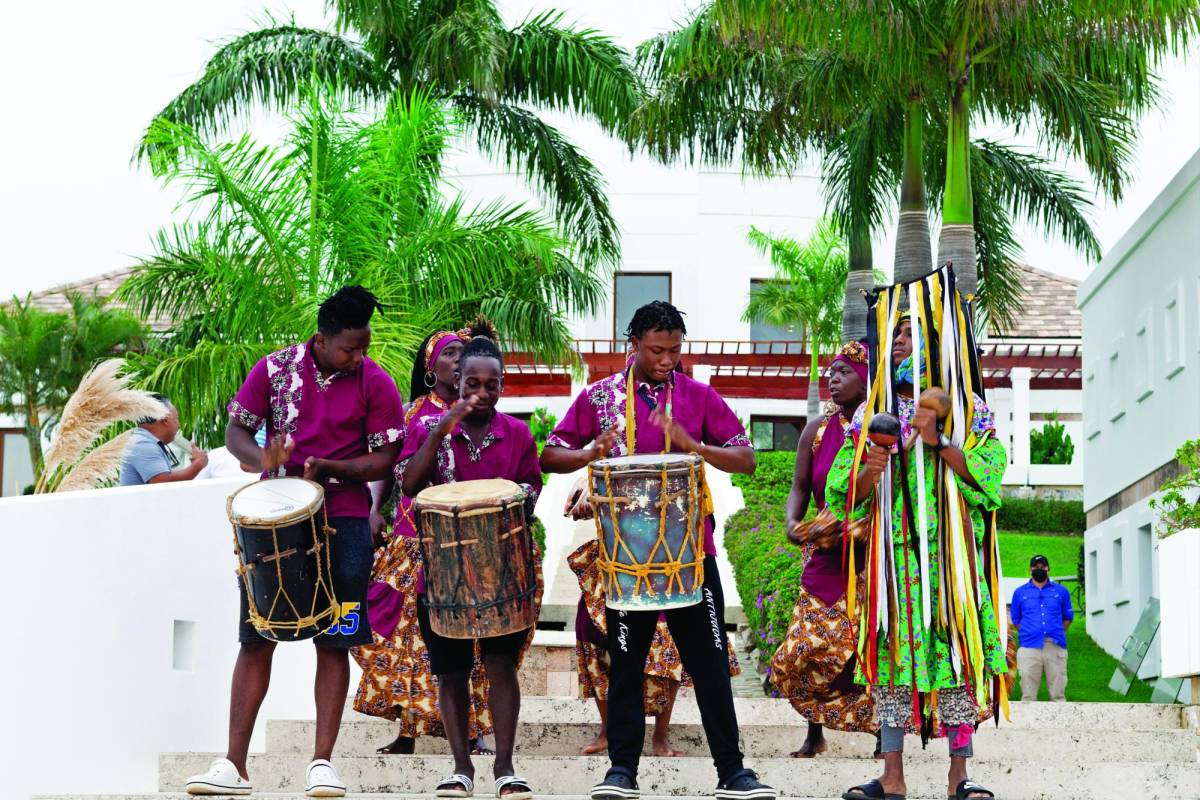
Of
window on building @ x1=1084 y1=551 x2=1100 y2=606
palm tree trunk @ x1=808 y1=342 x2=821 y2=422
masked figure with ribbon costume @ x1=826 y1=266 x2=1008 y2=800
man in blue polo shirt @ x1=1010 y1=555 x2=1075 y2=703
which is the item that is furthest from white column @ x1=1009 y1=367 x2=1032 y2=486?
masked figure with ribbon costume @ x1=826 y1=266 x2=1008 y2=800

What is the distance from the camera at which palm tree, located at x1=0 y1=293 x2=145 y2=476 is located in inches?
1152

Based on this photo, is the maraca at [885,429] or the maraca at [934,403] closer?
the maraca at [885,429]

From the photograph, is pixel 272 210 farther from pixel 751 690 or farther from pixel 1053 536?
pixel 1053 536

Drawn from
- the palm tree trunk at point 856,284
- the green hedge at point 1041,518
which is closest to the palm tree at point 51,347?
the palm tree trunk at point 856,284

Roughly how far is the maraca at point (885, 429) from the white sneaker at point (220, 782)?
8.87ft

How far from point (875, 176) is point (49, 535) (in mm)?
14358

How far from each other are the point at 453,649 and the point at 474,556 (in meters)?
0.55

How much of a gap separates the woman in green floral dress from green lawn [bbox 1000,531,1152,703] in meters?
8.69

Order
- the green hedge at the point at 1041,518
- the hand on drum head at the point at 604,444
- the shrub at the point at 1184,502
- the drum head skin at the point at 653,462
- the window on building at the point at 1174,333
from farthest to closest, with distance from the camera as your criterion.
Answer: the green hedge at the point at 1041,518, the window on building at the point at 1174,333, the shrub at the point at 1184,502, the hand on drum head at the point at 604,444, the drum head skin at the point at 653,462

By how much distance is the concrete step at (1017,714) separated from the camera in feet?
29.1

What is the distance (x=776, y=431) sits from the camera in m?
35.6

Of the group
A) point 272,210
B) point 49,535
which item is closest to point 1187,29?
point 272,210

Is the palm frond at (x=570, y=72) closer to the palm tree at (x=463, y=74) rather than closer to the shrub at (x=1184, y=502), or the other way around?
the palm tree at (x=463, y=74)

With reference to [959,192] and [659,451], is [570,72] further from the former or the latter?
[659,451]
